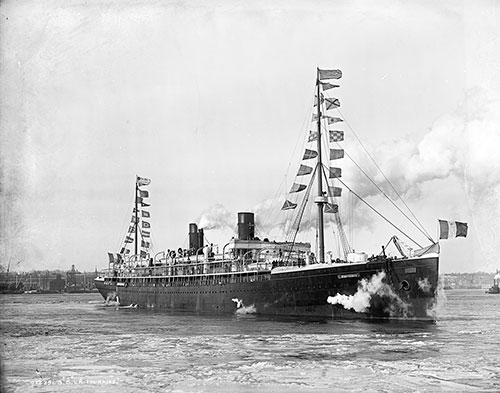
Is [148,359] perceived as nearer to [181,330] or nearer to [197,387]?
[197,387]

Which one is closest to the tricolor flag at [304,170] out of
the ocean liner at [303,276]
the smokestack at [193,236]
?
Result: the ocean liner at [303,276]

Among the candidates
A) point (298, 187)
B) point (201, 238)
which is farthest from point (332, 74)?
point (201, 238)

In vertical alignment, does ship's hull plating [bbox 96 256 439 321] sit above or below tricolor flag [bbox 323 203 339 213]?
below

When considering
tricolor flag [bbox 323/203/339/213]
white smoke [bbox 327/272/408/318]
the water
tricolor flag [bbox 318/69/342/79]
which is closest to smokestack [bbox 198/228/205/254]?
tricolor flag [bbox 323/203/339/213]

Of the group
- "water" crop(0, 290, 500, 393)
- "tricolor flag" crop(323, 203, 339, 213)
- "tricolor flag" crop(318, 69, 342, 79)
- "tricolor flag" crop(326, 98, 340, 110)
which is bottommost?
"water" crop(0, 290, 500, 393)

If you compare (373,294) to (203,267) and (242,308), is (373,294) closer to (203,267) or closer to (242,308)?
(242,308)

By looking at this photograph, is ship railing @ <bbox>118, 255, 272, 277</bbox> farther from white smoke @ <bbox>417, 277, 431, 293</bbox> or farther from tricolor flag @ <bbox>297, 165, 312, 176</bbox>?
white smoke @ <bbox>417, 277, 431, 293</bbox>

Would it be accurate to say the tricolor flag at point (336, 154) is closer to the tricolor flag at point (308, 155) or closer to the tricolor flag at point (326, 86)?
the tricolor flag at point (308, 155)
